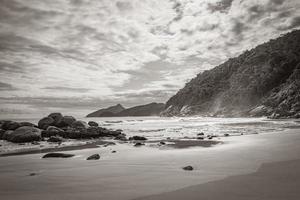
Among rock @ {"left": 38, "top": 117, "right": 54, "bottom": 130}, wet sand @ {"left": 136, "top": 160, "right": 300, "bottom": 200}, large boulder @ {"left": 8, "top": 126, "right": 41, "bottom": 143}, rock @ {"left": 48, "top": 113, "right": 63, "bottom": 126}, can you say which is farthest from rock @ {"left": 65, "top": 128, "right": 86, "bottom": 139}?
wet sand @ {"left": 136, "top": 160, "right": 300, "bottom": 200}

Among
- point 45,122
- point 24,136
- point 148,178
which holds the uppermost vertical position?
point 45,122

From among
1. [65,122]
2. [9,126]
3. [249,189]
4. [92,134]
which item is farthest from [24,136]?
[249,189]

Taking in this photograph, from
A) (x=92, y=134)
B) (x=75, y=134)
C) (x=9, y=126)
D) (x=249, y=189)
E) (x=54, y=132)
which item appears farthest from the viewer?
(x=9, y=126)

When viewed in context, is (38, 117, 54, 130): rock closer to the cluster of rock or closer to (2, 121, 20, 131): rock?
the cluster of rock

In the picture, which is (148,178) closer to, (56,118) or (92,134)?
(92,134)

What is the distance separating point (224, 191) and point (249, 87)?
348 feet

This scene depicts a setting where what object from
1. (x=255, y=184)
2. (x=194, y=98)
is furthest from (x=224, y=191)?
(x=194, y=98)

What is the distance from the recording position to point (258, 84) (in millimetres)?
100125

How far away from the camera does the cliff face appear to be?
248 feet

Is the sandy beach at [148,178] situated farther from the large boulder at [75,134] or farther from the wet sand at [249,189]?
the large boulder at [75,134]

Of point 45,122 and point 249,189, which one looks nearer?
point 249,189

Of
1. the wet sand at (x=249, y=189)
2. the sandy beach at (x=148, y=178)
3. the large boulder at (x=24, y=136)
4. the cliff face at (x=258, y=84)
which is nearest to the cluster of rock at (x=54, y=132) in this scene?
the large boulder at (x=24, y=136)

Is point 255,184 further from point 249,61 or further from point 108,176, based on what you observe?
point 249,61

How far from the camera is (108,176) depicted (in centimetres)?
625
